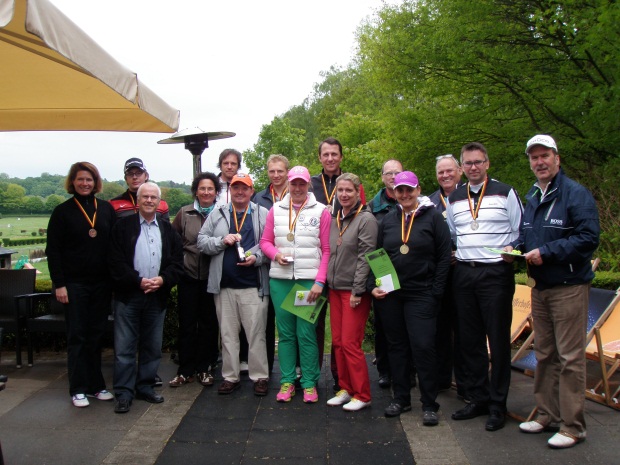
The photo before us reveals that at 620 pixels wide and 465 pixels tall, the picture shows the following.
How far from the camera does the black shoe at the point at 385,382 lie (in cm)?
550

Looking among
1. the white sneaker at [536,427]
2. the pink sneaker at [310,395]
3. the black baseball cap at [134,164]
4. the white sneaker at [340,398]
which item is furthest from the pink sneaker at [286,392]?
the black baseball cap at [134,164]

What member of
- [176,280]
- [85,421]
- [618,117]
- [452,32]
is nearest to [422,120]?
[452,32]

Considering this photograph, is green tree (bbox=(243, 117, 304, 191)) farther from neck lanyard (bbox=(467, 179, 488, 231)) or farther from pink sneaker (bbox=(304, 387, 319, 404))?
neck lanyard (bbox=(467, 179, 488, 231))

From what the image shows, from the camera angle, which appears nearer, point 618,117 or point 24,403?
point 24,403

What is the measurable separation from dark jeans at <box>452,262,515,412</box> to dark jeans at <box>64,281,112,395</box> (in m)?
3.06

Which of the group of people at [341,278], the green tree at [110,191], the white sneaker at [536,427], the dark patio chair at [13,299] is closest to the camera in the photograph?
the group of people at [341,278]

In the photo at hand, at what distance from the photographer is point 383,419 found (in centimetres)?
467

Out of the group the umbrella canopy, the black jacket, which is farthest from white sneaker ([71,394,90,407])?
the umbrella canopy

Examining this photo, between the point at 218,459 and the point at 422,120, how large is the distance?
7066 mm

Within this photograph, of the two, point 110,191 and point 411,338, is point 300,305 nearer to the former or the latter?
point 411,338

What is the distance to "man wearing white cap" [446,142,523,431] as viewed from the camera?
4449 millimetres

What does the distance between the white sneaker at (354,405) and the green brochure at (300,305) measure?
755 millimetres

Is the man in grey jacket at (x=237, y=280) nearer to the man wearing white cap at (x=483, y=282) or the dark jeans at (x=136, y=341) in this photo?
the dark jeans at (x=136, y=341)

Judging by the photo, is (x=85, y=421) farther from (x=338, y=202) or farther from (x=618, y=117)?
(x=618, y=117)
